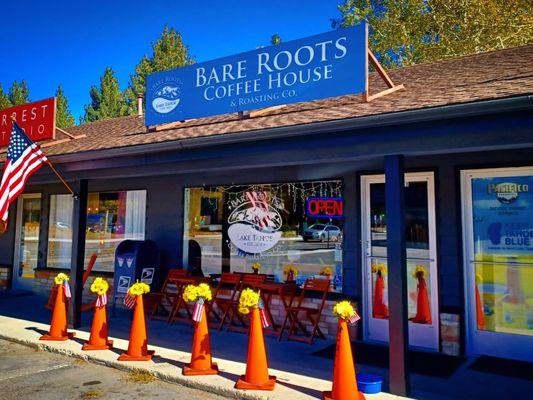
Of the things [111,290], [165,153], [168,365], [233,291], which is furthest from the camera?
[111,290]

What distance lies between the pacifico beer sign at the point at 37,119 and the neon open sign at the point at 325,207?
5.18 m

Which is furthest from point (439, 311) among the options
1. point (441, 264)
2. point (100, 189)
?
point (100, 189)

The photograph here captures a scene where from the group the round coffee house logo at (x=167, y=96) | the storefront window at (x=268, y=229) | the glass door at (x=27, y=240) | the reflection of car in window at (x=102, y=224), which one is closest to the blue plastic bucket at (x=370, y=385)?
the storefront window at (x=268, y=229)

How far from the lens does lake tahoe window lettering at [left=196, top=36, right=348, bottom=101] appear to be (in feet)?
20.7

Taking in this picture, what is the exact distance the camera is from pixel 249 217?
834 centimetres

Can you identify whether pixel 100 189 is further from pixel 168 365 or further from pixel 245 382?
pixel 245 382

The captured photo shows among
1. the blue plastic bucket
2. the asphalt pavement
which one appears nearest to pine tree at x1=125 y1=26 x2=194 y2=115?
the asphalt pavement

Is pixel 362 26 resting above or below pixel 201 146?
above

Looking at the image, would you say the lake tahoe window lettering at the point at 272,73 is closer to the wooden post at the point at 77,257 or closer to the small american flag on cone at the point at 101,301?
the wooden post at the point at 77,257

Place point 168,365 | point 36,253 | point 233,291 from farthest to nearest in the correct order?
1. point 36,253
2. point 233,291
3. point 168,365

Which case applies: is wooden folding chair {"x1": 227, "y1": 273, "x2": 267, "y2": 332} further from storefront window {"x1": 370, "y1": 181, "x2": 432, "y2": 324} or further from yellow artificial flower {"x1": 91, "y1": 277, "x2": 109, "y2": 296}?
→ yellow artificial flower {"x1": 91, "y1": 277, "x2": 109, "y2": 296}

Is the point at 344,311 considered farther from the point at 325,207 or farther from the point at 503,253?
the point at 325,207

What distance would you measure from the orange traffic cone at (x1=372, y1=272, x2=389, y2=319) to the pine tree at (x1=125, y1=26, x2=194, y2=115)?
32.6 meters

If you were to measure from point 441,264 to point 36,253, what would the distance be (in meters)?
9.52
